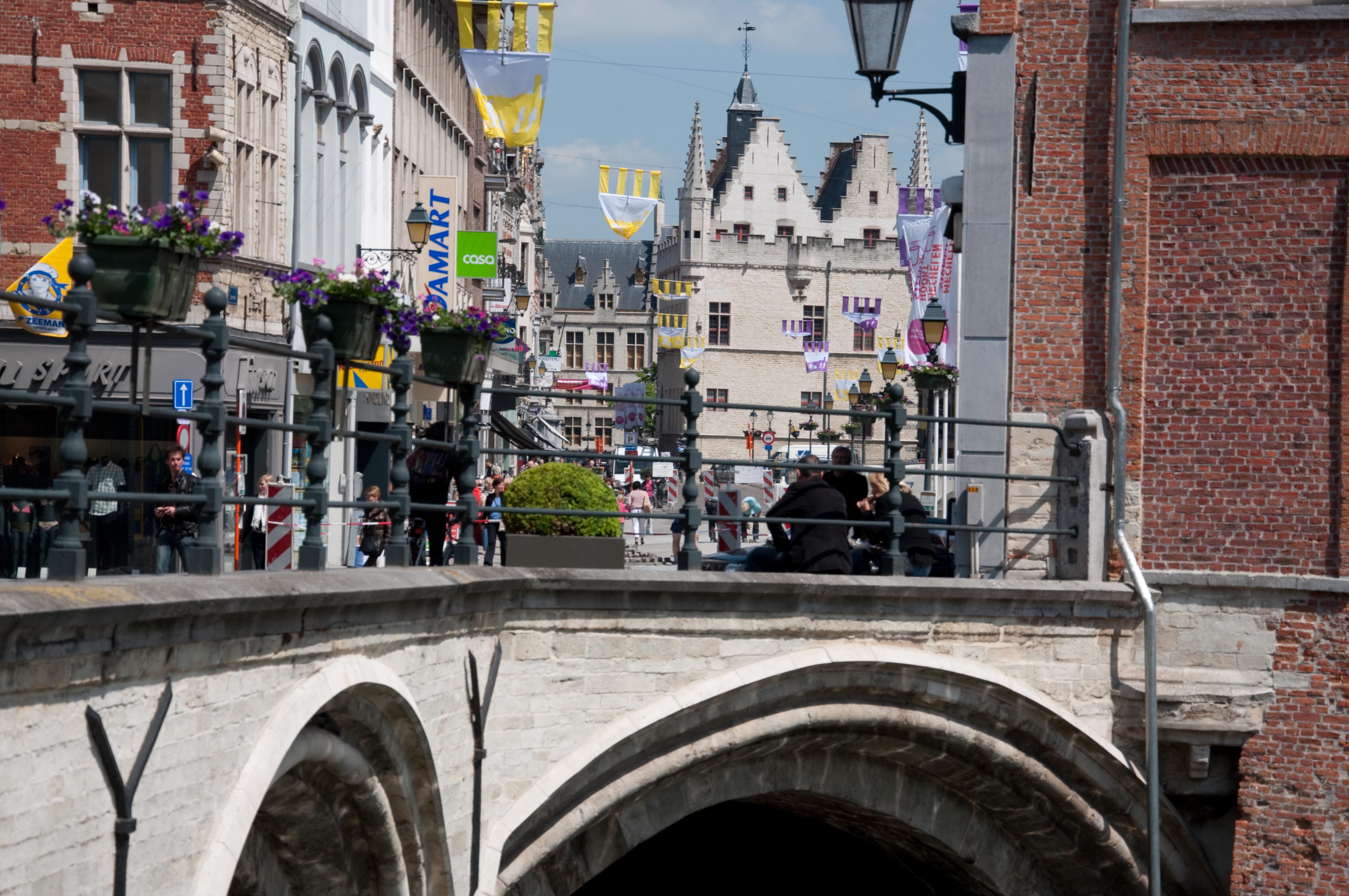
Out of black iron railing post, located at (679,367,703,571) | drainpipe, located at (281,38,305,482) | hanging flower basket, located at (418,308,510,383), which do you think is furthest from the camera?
drainpipe, located at (281,38,305,482)

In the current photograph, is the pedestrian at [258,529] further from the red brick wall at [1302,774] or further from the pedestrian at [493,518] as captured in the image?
the red brick wall at [1302,774]

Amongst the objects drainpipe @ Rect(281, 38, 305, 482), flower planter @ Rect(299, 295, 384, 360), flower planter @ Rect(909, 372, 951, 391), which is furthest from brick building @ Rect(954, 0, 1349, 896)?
flower planter @ Rect(909, 372, 951, 391)

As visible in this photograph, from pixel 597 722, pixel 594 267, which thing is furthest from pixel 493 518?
pixel 594 267

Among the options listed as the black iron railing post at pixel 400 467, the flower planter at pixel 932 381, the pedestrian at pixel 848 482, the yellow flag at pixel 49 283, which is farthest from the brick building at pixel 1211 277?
the flower planter at pixel 932 381

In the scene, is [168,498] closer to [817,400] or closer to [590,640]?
[590,640]

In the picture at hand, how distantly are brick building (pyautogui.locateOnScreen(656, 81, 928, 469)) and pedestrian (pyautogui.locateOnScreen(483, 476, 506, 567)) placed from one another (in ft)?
201

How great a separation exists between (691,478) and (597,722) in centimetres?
146

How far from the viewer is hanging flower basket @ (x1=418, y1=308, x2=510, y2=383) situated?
9367mm

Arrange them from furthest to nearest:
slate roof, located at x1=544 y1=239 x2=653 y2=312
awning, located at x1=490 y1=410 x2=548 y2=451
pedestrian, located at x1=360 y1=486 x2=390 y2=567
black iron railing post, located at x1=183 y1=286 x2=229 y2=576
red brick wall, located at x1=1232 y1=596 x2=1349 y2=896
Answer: slate roof, located at x1=544 y1=239 x2=653 y2=312 < pedestrian, located at x1=360 y1=486 x2=390 y2=567 < awning, located at x1=490 y1=410 x2=548 y2=451 < red brick wall, located at x1=1232 y1=596 x2=1349 y2=896 < black iron railing post, located at x1=183 y1=286 x2=229 y2=576

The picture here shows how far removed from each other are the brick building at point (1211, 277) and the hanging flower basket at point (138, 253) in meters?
6.99

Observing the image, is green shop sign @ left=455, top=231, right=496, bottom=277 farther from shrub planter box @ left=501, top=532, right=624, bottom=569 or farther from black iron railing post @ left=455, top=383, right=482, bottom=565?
black iron railing post @ left=455, top=383, right=482, bottom=565

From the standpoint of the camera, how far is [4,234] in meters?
A: 20.6

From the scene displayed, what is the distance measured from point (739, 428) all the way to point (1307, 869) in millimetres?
71773

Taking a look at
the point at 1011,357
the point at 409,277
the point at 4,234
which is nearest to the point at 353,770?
the point at 1011,357
